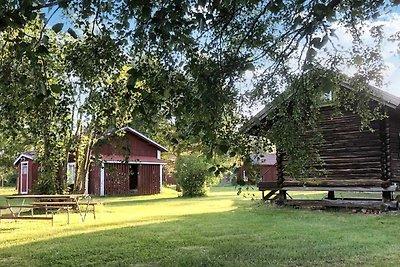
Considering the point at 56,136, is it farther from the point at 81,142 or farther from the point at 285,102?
the point at 81,142

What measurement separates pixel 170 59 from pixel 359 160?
42.1 feet

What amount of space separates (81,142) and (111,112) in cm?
1215

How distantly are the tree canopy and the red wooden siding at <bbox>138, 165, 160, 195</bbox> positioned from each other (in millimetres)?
A: 24191

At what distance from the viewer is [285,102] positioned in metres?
6.74

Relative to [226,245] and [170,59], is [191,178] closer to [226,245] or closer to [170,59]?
[226,245]

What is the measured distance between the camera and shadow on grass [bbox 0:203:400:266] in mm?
7422

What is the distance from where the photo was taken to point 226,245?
8.87 meters

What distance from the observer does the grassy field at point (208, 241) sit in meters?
7.48

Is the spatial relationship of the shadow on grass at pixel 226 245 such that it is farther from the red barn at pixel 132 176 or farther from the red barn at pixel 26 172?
the red barn at pixel 26 172

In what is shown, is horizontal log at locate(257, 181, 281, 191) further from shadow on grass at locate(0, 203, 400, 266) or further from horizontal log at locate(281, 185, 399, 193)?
shadow on grass at locate(0, 203, 400, 266)

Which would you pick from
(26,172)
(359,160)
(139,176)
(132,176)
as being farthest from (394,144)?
(26,172)

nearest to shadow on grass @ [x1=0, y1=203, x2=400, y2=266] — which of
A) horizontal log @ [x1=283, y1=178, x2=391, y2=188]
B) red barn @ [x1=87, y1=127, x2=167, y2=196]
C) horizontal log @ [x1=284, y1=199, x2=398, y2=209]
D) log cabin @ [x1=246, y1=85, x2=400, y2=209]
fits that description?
horizontal log @ [x1=284, y1=199, x2=398, y2=209]

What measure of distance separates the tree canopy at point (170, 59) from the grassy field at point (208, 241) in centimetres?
251

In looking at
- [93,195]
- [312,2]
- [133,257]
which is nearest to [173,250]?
[133,257]
